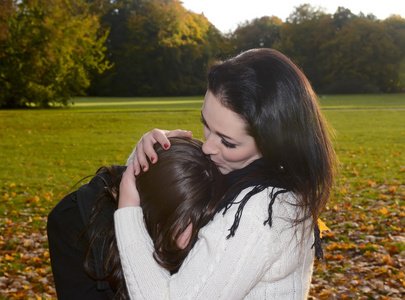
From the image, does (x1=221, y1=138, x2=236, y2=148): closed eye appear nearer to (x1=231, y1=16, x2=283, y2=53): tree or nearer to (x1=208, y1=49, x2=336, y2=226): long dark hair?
(x1=208, y1=49, x2=336, y2=226): long dark hair

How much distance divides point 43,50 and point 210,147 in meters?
31.6

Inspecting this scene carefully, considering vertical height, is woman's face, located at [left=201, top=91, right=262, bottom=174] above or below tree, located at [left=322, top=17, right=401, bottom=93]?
below

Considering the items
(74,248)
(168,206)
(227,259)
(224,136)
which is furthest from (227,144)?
(74,248)

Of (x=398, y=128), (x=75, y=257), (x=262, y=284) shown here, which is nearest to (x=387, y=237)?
(x=262, y=284)

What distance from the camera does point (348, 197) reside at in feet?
28.4

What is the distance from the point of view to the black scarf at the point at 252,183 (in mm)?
1966

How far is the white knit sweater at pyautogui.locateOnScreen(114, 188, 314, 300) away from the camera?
6.16ft

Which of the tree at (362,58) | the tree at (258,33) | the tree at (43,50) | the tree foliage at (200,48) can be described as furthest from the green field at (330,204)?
the tree at (258,33)

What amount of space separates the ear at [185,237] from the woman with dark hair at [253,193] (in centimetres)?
7

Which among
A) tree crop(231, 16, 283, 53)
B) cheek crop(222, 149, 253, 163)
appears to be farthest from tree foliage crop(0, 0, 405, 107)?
cheek crop(222, 149, 253, 163)

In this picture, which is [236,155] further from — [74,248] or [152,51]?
[152,51]

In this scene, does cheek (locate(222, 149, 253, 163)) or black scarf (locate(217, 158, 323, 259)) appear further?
cheek (locate(222, 149, 253, 163))

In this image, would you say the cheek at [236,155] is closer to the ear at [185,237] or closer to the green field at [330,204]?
the ear at [185,237]

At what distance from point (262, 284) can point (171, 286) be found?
1.27 feet
